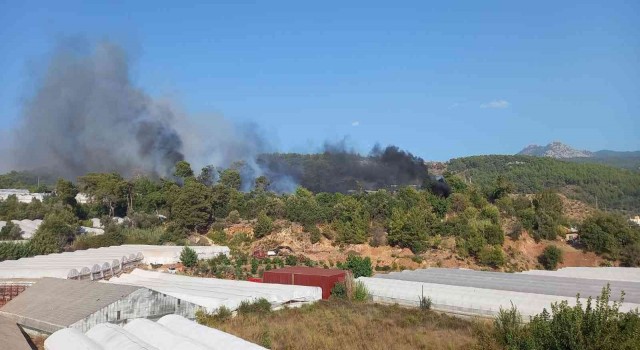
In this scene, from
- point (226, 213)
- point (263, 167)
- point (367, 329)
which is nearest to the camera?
point (367, 329)

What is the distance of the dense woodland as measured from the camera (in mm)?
39312

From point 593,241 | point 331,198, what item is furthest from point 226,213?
point 593,241

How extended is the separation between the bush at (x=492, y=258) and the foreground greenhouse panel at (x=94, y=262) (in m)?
18.2

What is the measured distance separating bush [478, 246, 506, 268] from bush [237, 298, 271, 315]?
2233 centimetres

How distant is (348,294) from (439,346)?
8.89m

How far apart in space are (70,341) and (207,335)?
3.61 meters

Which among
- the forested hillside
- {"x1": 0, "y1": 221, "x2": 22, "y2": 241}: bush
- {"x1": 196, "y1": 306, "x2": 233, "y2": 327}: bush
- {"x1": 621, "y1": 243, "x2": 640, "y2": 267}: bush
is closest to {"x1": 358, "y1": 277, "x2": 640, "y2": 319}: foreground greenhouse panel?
{"x1": 196, "y1": 306, "x2": 233, "y2": 327}: bush

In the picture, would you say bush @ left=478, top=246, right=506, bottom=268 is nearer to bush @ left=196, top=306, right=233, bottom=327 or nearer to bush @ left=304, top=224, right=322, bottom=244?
bush @ left=304, top=224, right=322, bottom=244

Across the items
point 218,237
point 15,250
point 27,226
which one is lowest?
point 15,250

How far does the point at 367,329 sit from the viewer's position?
16047 millimetres

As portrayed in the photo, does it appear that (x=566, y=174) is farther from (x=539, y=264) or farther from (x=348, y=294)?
(x=348, y=294)

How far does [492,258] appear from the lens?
3697 centimetres

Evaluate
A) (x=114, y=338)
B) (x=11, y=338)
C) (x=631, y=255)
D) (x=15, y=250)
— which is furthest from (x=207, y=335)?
(x=631, y=255)

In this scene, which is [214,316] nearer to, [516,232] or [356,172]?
[516,232]
